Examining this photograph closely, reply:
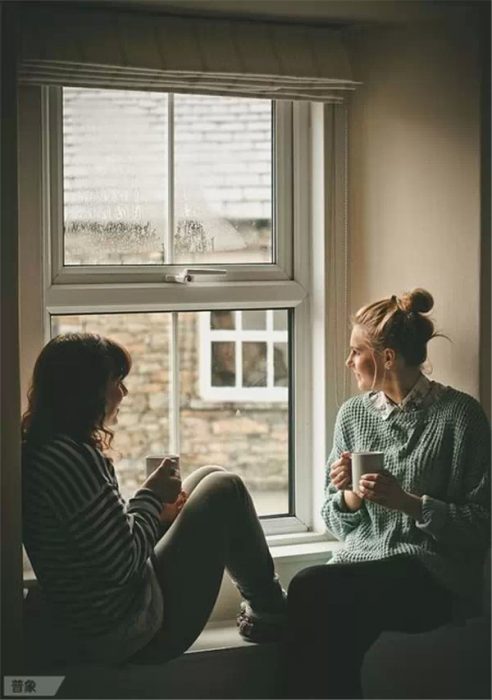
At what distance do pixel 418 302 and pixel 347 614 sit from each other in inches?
27.6

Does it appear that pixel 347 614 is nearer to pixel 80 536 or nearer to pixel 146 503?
pixel 146 503

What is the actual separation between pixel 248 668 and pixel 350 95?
138cm

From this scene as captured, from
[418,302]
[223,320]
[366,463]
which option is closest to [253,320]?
[223,320]

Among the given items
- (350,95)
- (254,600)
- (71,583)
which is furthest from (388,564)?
(350,95)

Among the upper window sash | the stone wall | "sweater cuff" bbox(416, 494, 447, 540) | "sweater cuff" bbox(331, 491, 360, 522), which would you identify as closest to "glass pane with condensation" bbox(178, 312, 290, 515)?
the stone wall

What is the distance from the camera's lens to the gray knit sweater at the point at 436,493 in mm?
2252

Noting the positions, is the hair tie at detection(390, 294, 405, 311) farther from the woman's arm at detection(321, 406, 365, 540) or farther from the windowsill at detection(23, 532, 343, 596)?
the windowsill at detection(23, 532, 343, 596)

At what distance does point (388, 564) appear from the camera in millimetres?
2273

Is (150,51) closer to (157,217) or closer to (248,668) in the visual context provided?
(157,217)

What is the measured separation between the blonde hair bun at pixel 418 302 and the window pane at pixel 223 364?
0.47 meters

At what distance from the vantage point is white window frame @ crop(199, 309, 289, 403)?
256cm

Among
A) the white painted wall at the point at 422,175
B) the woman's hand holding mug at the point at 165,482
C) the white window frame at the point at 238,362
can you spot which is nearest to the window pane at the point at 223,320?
the white window frame at the point at 238,362

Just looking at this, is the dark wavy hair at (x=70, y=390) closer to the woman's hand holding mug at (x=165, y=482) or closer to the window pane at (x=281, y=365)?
the woman's hand holding mug at (x=165, y=482)

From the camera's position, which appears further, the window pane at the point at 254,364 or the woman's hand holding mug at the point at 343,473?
the window pane at the point at 254,364
